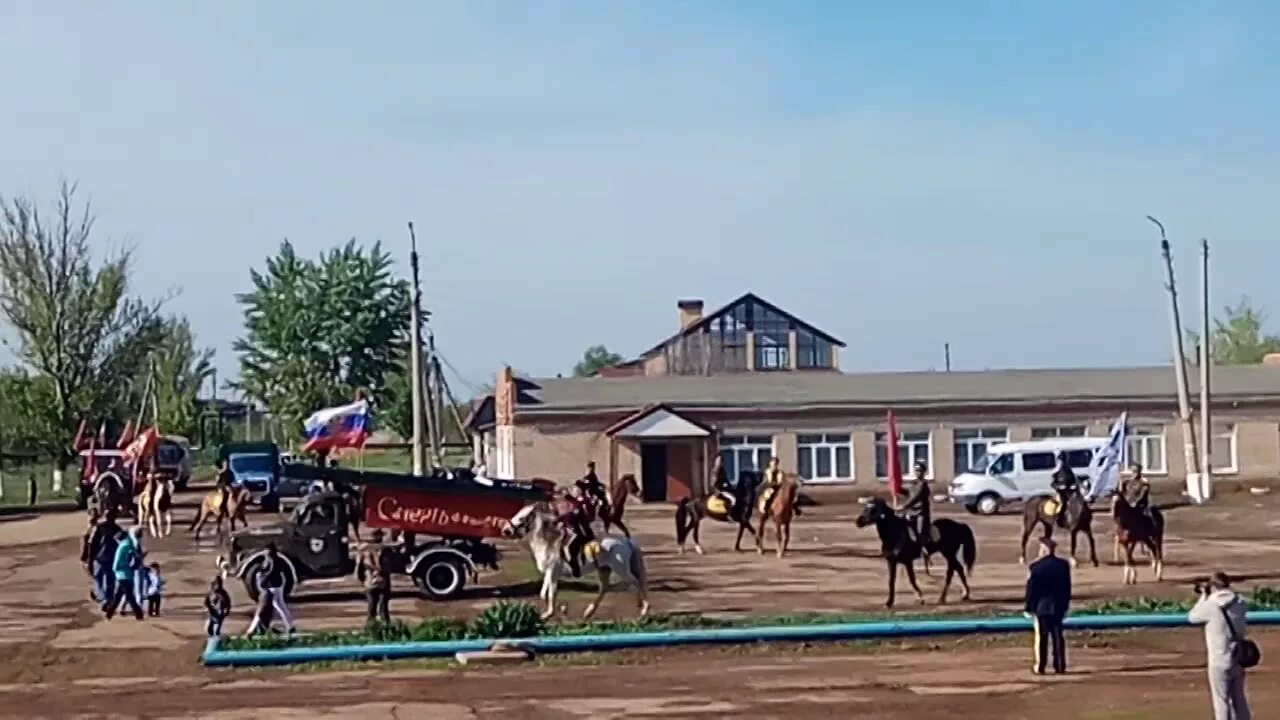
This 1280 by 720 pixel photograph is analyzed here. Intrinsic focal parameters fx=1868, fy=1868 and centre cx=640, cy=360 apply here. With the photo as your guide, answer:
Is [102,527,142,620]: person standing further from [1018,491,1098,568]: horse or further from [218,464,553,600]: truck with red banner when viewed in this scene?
[1018,491,1098,568]: horse

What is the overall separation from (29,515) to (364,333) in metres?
27.2

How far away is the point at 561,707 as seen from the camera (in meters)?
17.7

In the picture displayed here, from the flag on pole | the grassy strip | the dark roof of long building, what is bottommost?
the grassy strip

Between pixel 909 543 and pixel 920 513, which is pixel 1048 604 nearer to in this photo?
pixel 909 543

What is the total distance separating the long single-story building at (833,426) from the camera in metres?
61.2

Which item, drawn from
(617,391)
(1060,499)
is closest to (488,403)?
(617,391)

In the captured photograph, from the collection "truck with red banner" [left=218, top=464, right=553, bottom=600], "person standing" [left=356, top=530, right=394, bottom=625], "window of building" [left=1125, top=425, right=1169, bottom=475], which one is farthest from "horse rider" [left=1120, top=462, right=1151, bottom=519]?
"window of building" [left=1125, top=425, right=1169, bottom=475]

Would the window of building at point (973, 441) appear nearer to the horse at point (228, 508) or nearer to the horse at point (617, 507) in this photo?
the horse at point (228, 508)

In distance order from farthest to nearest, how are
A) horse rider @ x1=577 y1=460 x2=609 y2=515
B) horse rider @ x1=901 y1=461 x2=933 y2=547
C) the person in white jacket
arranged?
horse rider @ x1=577 y1=460 x2=609 y2=515, horse rider @ x1=901 y1=461 x2=933 y2=547, the person in white jacket

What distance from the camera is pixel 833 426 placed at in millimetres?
62375

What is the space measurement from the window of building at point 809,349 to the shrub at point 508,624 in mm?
73813

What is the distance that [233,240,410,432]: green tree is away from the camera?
281 feet

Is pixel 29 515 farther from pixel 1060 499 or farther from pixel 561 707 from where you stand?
pixel 561 707

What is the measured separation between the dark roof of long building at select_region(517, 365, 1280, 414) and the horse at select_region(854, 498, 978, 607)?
116 ft
